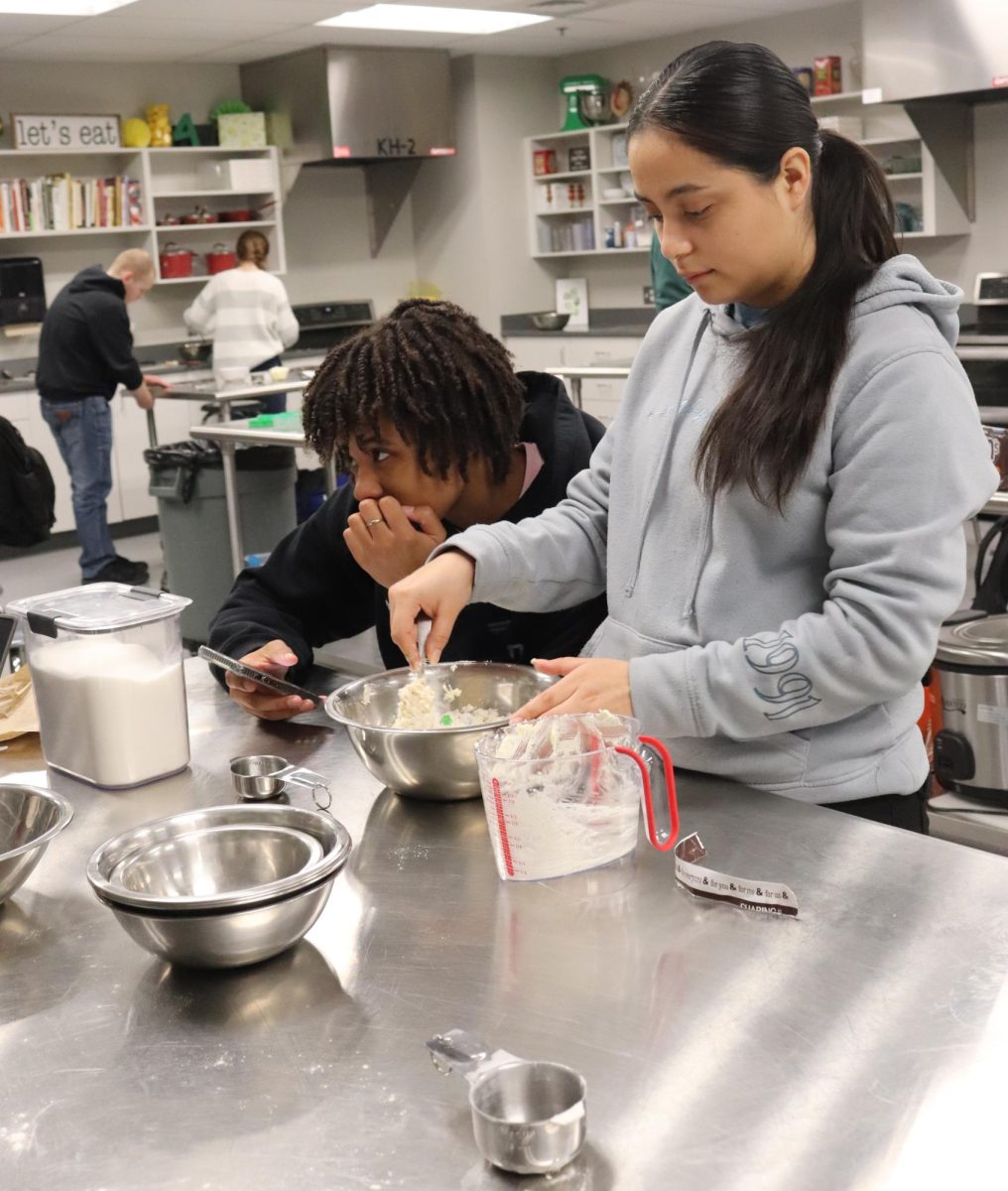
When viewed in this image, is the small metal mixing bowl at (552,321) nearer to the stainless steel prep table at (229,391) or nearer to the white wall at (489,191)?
the white wall at (489,191)

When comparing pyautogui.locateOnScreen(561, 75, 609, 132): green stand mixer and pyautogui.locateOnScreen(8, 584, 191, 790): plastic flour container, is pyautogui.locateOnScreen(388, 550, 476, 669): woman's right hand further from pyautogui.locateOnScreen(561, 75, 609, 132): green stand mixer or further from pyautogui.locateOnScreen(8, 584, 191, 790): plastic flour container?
pyautogui.locateOnScreen(561, 75, 609, 132): green stand mixer

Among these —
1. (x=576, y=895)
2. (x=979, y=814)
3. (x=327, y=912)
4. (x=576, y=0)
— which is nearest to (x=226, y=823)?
Result: (x=327, y=912)

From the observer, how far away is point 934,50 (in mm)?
5609

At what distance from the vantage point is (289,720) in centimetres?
164

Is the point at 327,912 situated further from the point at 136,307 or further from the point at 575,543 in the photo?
the point at 136,307

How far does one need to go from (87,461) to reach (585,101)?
12.1 ft

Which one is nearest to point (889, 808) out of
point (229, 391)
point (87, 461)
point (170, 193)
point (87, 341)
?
point (229, 391)

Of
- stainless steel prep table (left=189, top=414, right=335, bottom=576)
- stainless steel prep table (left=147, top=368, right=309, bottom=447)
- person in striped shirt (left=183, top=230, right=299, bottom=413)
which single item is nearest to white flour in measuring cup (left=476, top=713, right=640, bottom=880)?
stainless steel prep table (left=189, top=414, right=335, bottom=576)

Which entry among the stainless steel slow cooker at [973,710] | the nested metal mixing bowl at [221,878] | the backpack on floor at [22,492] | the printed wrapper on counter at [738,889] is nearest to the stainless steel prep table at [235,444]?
the backpack on floor at [22,492]

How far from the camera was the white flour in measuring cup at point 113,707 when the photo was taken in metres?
1.42

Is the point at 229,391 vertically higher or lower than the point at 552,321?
lower

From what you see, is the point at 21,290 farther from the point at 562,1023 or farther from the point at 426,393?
the point at 562,1023

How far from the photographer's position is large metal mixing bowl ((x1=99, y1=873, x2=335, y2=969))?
3.26ft

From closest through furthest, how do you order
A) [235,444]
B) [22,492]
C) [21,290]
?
[22,492] → [235,444] → [21,290]
